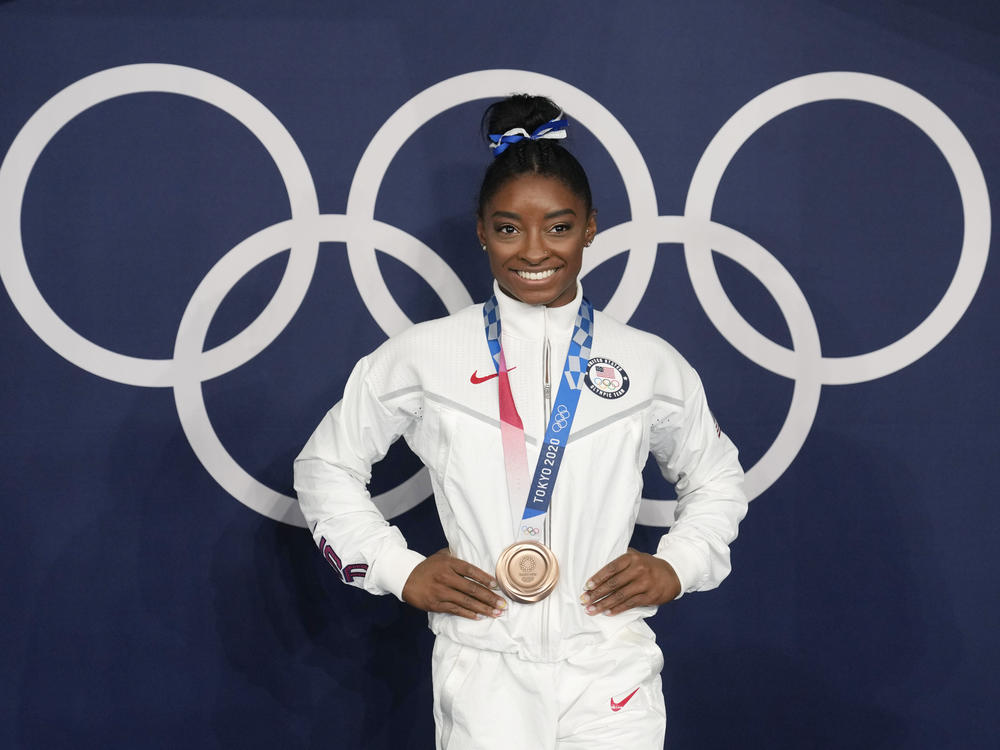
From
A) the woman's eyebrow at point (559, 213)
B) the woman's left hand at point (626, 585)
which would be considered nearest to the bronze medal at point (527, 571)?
the woman's left hand at point (626, 585)

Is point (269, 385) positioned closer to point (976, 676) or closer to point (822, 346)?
point (822, 346)

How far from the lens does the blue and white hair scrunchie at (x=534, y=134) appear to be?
216 centimetres

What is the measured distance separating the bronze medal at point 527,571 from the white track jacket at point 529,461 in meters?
0.07

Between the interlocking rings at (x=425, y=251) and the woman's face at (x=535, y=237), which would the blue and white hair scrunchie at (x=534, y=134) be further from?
the interlocking rings at (x=425, y=251)

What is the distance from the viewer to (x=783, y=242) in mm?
2859

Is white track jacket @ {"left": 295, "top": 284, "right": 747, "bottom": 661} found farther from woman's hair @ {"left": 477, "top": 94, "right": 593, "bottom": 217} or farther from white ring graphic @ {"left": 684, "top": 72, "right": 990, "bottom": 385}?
white ring graphic @ {"left": 684, "top": 72, "right": 990, "bottom": 385}

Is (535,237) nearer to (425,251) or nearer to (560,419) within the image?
(560,419)

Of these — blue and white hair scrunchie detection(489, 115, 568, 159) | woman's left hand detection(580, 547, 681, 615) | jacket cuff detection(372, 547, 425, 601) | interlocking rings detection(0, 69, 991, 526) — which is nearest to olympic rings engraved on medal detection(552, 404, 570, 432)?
woman's left hand detection(580, 547, 681, 615)

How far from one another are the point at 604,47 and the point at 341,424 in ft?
4.42

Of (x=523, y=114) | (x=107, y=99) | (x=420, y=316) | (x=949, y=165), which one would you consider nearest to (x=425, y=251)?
(x=420, y=316)

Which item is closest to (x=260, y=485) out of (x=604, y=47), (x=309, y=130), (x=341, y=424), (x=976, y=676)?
(x=341, y=424)

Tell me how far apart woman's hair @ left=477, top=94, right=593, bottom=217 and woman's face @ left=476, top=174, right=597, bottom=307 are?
0.02 m

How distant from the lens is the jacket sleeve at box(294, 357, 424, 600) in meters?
2.09

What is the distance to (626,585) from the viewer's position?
6.63 feet
